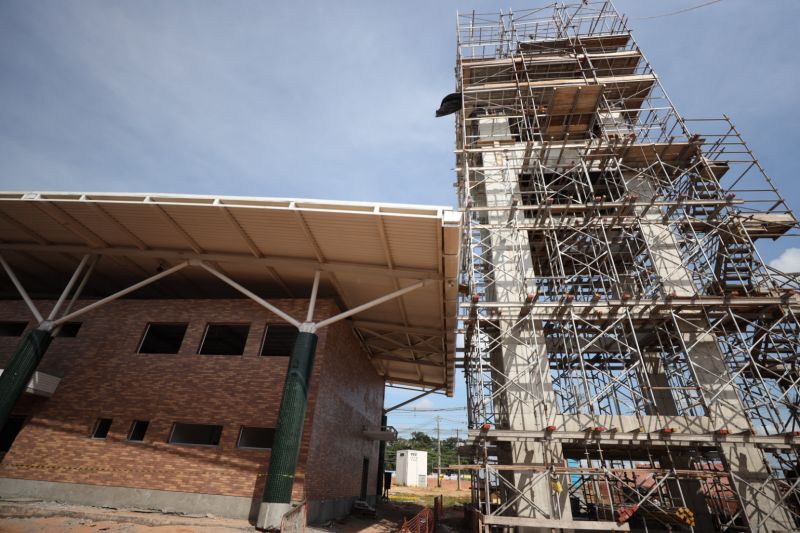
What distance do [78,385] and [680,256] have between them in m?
23.8

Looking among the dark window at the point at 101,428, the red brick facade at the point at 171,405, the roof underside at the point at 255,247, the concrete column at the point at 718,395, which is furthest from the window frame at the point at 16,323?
the concrete column at the point at 718,395

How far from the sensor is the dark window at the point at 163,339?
17656 mm

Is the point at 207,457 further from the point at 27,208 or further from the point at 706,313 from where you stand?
the point at 706,313

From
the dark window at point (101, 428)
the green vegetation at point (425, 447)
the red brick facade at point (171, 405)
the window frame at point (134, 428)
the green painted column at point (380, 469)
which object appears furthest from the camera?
the green vegetation at point (425, 447)

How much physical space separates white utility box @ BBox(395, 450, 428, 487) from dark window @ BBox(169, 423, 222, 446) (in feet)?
125

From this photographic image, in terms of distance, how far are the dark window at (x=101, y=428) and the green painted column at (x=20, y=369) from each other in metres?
2.46

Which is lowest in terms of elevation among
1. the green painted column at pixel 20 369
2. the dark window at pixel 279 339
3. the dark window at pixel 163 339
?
the green painted column at pixel 20 369

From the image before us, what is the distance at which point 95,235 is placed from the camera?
45.1 ft

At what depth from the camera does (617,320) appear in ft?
44.9

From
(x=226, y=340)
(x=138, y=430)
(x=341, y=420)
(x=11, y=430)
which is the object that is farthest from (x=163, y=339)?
(x=341, y=420)

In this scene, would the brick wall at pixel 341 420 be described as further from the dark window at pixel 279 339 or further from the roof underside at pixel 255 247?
the dark window at pixel 279 339

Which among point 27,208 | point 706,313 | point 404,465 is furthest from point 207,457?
point 404,465

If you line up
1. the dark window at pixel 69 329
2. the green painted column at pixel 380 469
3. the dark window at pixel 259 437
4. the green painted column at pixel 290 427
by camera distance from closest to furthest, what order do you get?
the green painted column at pixel 290 427 → the dark window at pixel 259 437 → the dark window at pixel 69 329 → the green painted column at pixel 380 469

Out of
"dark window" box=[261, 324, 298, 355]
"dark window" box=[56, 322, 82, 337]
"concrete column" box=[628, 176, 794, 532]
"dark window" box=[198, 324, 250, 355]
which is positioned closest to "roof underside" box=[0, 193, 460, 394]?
"dark window" box=[56, 322, 82, 337]
